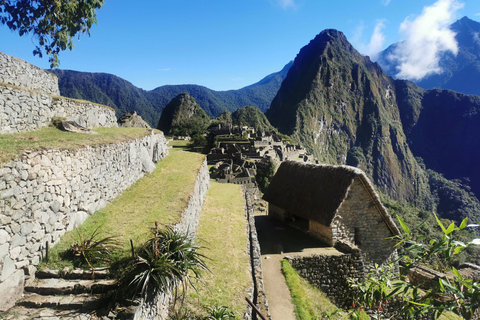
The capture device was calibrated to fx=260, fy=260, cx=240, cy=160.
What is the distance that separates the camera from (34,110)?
24.6 ft

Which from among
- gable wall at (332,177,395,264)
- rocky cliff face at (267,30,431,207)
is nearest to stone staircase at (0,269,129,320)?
gable wall at (332,177,395,264)

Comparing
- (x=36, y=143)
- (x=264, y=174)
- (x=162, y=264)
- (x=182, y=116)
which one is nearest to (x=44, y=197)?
(x=36, y=143)

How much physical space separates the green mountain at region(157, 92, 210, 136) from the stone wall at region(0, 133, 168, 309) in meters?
76.1

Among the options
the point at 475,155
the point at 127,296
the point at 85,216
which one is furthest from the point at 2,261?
the point at 475,155

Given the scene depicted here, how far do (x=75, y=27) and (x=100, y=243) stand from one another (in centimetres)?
530

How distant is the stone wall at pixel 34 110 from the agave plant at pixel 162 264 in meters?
5.05

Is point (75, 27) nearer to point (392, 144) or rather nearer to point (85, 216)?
point (85, 216)

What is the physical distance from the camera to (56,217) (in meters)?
5.01

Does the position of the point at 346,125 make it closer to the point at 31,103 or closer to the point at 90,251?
the point at 31,103

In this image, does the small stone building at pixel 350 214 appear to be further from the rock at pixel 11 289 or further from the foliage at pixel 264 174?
the foliage at pixel 264 174

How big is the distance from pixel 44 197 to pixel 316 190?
398 inches

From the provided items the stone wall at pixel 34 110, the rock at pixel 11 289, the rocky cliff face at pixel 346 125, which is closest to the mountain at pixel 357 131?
the rocky cliff face at pixel 346 125

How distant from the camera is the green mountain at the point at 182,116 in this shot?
85.7 metres

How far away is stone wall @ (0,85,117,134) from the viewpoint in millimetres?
6449
